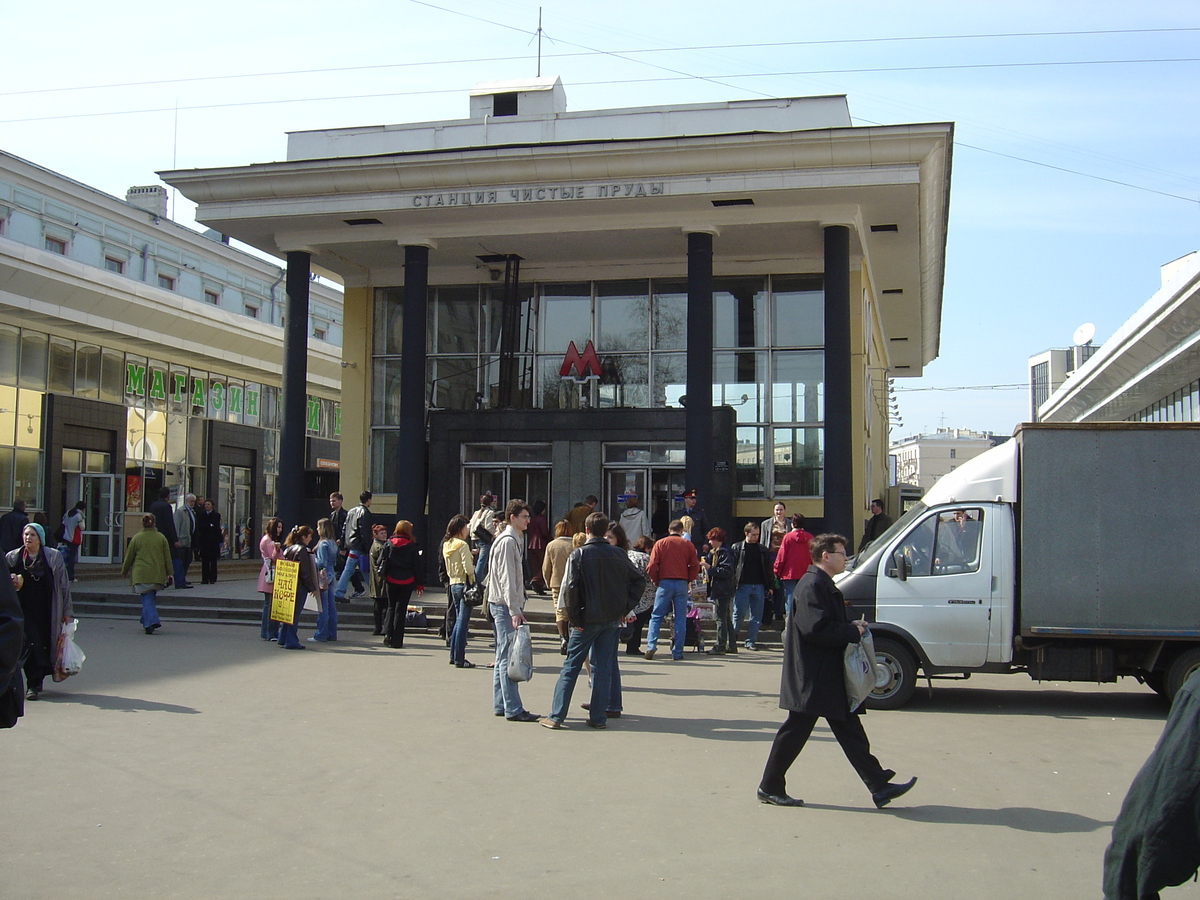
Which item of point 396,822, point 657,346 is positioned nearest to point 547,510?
point 657,346

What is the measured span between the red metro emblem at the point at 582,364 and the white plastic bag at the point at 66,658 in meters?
14.7

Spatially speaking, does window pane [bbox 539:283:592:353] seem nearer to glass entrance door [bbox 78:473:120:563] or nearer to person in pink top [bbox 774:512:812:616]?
person in pink top [bbox 774:512:812:616]

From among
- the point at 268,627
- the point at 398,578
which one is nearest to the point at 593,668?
the point at 398,578

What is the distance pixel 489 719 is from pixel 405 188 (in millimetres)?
14108

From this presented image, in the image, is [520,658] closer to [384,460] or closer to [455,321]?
[384,460]

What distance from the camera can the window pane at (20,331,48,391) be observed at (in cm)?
2659

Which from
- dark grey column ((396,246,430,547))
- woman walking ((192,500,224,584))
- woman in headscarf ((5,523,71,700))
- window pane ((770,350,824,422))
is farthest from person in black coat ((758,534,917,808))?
woman walking ((192,500,224,584))

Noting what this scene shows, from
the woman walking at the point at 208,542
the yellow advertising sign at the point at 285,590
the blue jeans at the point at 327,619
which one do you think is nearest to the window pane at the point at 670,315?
the woman walking at the point at 208,542

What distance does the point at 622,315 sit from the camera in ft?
78.1

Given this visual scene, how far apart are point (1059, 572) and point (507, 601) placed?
530 cm

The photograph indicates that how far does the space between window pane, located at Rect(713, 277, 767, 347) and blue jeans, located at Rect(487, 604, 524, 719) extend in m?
14.2

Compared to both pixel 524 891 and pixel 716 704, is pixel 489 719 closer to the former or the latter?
pixel 716 704

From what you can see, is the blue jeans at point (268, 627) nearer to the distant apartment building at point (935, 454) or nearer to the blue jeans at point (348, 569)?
the blue jeans at point (348, 569)

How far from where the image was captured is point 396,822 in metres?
6.25
